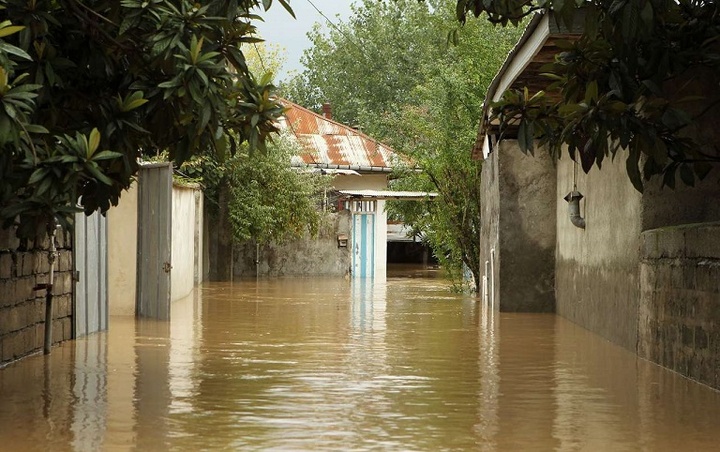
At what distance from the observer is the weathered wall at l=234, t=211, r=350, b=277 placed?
37219 mm

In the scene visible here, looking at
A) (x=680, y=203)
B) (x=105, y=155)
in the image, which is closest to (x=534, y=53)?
(x=680, y=203)

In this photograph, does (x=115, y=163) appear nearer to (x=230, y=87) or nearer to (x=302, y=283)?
(x=230, y=87)

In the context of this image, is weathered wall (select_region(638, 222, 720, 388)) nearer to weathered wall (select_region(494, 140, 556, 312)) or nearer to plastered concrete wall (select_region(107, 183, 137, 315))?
weathered wall (select_region(494, 140, 556, 312))

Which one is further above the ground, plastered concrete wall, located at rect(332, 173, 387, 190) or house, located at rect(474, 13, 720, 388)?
plastered concrete wall, located at rect(332, 173, 387, 190)

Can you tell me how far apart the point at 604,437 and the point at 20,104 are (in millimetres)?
4521

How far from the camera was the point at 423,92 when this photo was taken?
32594 mm

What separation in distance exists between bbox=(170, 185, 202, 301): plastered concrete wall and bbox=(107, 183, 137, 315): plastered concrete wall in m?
4.10

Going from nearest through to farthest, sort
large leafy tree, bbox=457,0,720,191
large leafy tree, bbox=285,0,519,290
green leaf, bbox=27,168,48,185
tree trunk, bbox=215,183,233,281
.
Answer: green leaf, bbox=27,168,48,185, large leafy tree, bbox=457,0,720,191, large leafy tree, bbox=285,0,519,290, tree trunk, bbox=215,183,233,281

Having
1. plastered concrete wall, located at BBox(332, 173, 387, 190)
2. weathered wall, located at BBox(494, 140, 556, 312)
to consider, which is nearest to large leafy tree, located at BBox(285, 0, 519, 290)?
plastered concrete wall, located at BBox(332, 173, 387, 190)

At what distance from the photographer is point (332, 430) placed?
8438 mm

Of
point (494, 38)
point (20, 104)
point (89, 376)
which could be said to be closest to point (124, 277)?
point (89, 376)

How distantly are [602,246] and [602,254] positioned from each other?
0.36 ft

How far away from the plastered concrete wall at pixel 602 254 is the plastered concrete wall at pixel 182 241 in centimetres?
780

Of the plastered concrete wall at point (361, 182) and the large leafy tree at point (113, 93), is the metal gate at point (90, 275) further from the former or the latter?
the plastered concrete wall at point (361, 182)
